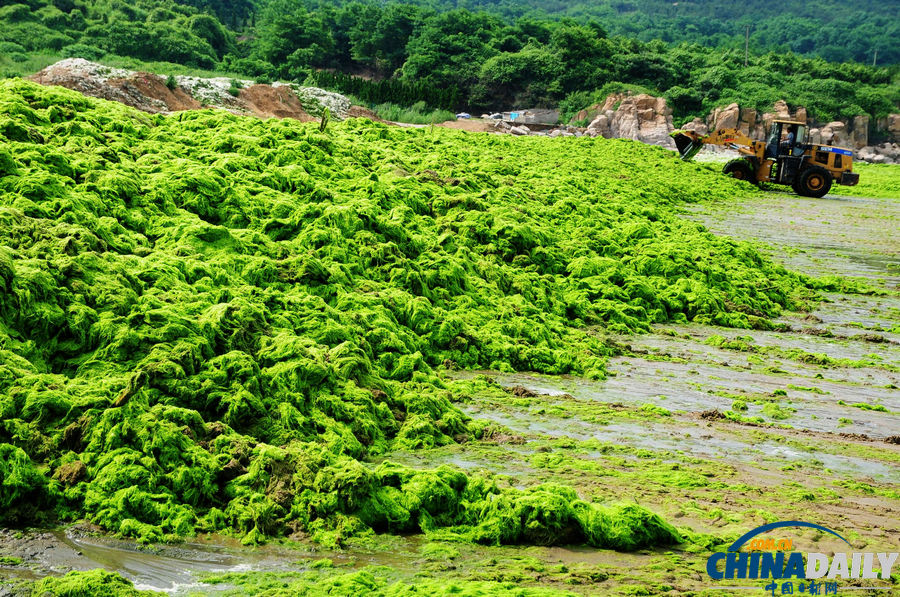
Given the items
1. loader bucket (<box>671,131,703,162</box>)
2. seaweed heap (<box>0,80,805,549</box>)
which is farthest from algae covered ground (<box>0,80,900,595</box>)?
loader bucket (<box>671,131,703,162</box>)

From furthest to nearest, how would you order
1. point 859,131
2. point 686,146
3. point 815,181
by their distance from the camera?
point 859,131, point 686,146, point 815,181

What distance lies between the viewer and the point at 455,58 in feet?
165

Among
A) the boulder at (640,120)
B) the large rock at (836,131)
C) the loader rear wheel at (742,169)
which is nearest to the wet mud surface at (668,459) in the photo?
the loader rear wheel at (742,169)

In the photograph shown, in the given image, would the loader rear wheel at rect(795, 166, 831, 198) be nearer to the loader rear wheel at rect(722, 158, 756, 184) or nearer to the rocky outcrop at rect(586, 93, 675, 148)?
the loader rear wheel at rect(722, 158, 756, 184)

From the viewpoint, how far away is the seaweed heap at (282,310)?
3996 mm

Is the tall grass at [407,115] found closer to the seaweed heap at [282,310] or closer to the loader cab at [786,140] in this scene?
the loader cab at [786,140]

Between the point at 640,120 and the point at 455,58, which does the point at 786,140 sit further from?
the point at 455,58

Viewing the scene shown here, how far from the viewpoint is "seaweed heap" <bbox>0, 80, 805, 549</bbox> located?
3996 millimetres

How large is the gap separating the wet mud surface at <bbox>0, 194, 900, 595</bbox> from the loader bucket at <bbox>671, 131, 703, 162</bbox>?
50.6 ft

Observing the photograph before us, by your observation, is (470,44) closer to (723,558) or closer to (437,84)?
(437,84)

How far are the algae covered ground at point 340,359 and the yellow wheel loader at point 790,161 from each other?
41.4ft

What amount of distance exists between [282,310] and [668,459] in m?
2.99

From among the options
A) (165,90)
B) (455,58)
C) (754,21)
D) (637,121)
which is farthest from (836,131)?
(754,21)

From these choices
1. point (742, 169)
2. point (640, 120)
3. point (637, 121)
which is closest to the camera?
point (742, 169)
